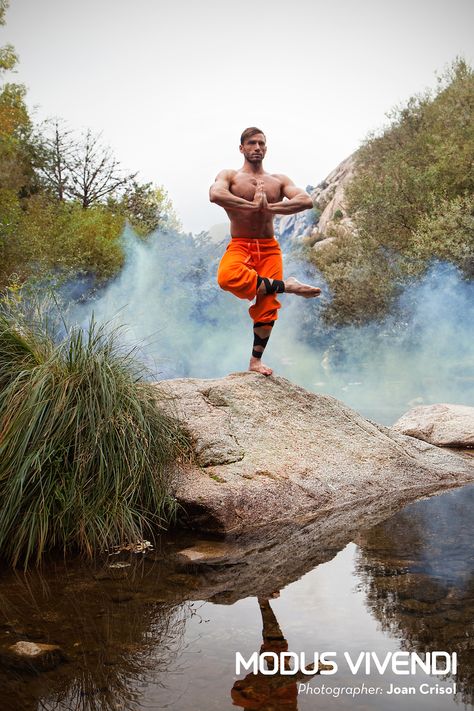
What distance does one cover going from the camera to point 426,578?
2967 mm

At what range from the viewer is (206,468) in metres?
4.31

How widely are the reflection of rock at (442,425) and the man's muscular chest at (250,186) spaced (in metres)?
3.20

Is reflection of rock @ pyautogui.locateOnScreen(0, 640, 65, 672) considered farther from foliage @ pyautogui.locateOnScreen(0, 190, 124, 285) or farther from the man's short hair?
foliage @ pyautogui.locateOnScreen(0, 190, 124, 285)

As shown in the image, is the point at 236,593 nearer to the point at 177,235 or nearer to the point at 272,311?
the point at 272,311

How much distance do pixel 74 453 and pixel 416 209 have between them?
62.4 ft

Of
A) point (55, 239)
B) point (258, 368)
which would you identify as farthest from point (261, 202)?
point (55, 239)

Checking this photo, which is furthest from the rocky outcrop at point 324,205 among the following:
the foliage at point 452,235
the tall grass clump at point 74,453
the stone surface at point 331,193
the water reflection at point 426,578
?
the tall grass clump at point 74,453

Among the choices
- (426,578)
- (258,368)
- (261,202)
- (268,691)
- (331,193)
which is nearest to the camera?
(268,691)

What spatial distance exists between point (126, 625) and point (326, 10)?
135 metres

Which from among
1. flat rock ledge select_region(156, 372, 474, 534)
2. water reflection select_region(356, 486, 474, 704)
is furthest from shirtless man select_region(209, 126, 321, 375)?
water reflection select_region(356, 486, 474, 704)

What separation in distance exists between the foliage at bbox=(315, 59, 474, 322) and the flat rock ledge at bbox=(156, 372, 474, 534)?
12.9m

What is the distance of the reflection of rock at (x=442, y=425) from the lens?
7.32 meters

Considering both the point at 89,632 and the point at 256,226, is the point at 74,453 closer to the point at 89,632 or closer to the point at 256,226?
the point at 89,632

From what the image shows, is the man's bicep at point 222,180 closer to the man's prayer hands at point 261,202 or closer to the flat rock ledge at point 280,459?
the man's prayer hands at point 261,202
